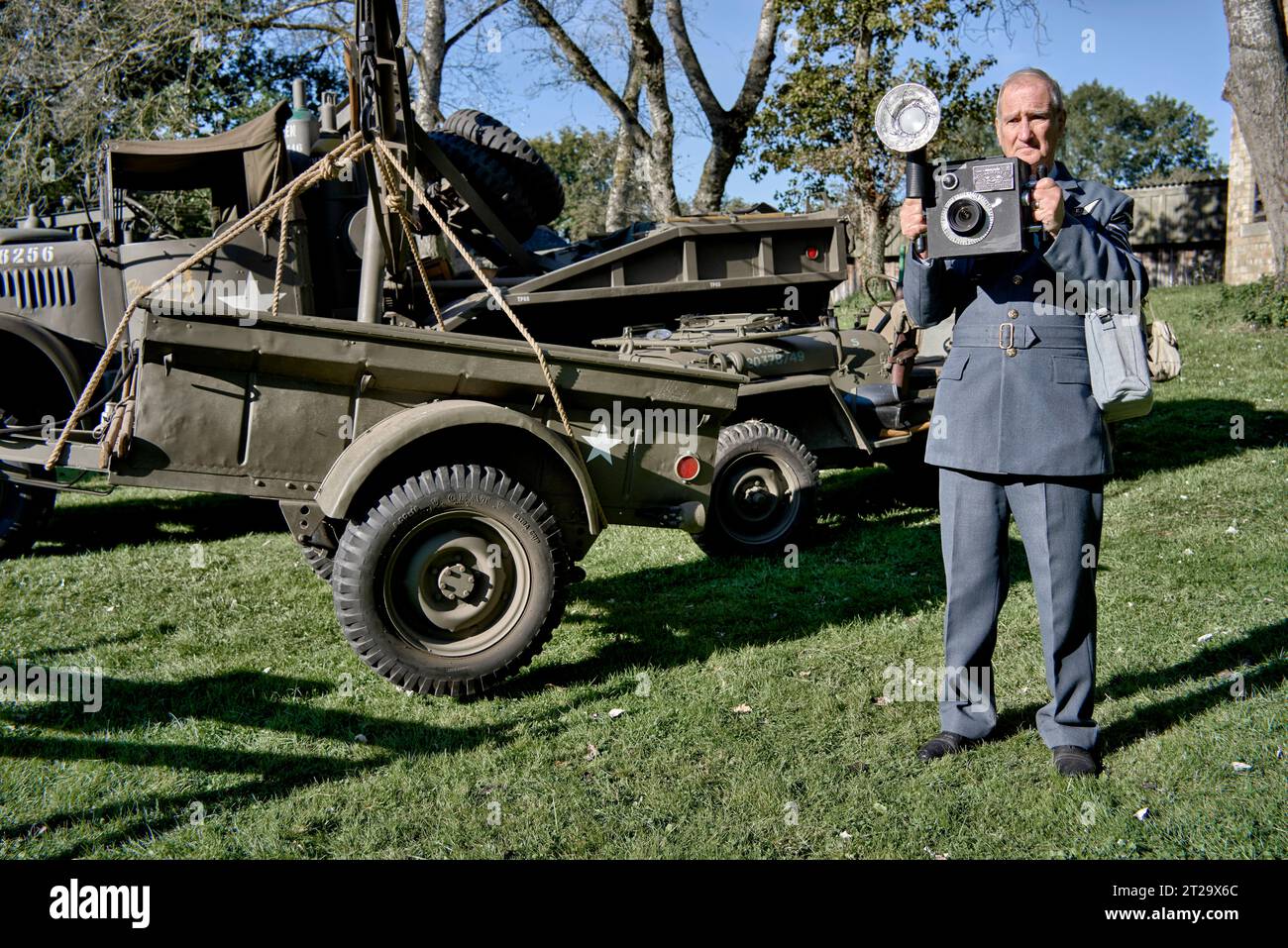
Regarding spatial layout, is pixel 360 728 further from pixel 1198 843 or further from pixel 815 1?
pixel 815 1

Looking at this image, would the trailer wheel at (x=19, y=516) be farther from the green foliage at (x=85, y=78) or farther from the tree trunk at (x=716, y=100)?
the tree trunk at (x=716, y=100)

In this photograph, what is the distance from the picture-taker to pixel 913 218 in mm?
3496

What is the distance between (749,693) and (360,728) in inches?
60.8

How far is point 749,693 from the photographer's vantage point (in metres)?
4.58

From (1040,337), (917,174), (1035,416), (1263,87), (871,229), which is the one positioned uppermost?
(1263,87)

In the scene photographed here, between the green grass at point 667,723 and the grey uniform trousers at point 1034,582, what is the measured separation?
162 mm

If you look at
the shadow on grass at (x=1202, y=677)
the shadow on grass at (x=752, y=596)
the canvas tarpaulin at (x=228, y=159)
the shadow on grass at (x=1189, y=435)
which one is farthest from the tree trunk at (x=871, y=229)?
the shadow on grass at (x=1202, y=677)

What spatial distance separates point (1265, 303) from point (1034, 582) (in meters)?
11.9

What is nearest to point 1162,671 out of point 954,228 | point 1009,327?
point 1009,327

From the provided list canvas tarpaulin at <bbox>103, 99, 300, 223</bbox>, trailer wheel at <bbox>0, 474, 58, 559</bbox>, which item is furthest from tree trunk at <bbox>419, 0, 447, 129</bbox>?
trailer wheel at <bbox>0, 474, 58, 559</bbox>

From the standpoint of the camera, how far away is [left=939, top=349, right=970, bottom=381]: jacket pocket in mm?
3746

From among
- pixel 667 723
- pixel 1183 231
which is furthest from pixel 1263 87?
pixel 1183 231

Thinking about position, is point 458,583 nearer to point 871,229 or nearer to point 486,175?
point 486,175

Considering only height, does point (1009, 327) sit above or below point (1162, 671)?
above
